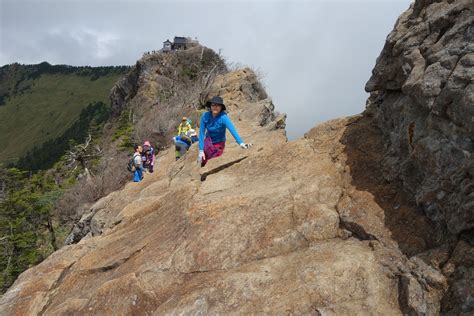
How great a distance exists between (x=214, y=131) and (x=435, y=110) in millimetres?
6219

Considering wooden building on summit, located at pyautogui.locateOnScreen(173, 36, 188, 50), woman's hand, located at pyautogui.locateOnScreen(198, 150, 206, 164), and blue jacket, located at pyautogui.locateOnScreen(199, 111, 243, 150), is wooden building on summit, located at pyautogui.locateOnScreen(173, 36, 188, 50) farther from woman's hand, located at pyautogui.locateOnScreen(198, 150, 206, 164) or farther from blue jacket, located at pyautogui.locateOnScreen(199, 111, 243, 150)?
woman's hand, located at pyautogui.locateOnScreen(198, 150, 206, 164)

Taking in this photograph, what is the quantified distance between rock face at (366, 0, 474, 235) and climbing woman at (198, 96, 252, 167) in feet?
13.8

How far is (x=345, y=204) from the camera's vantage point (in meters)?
6.79

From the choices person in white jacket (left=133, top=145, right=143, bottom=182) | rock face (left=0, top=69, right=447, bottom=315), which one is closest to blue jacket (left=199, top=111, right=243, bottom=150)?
rock face (left=0, top=69, right=447, bottom=315)

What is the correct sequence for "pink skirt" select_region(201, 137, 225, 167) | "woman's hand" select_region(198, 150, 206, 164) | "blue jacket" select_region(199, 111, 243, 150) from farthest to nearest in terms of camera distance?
"pink skirt" select_region(201, 137, 225, 167) → "woman's hand" select_region(198, 150, 206, 164) → "blue jacket" select_region(199, 111, 243, 150)

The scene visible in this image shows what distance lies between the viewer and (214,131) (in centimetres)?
1062

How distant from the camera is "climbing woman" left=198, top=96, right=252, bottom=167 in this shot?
995 cm

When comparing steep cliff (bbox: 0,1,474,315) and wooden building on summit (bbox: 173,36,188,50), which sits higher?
wooden building on summit (bbox: 173,36,188,50)

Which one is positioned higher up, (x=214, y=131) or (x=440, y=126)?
(x=214, y=131)

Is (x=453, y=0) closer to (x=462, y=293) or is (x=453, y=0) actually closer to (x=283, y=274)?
(x=462, y=293)

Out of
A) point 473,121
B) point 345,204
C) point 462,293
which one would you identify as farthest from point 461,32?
point 462,293

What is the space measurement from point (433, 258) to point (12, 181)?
50269mm

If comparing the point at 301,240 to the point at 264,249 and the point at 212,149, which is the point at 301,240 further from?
the point at 212,149

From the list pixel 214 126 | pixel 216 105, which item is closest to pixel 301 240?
pixel 216 105
